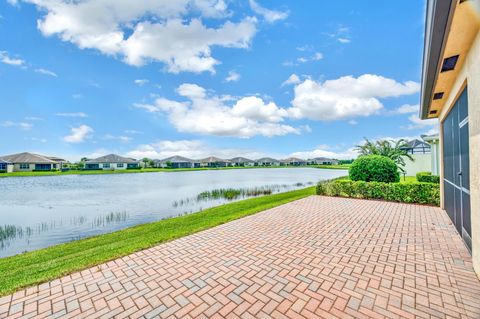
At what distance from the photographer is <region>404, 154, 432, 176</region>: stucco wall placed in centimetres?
2081

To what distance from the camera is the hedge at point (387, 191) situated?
339 inches

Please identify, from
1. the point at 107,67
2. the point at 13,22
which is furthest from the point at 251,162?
the point at 13,22

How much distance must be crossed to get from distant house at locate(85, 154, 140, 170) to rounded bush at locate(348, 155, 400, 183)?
69484 millimetres

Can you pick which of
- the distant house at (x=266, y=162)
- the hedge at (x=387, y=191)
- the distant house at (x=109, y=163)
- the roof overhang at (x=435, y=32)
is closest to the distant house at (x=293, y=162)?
the distant house at (x=266, y=162)

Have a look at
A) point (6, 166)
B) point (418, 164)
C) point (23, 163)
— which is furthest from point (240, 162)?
point (418, 164)

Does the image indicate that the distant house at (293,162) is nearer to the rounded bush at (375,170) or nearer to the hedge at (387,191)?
the rounded bush at (375,170)

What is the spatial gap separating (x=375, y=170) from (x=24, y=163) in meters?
66.5

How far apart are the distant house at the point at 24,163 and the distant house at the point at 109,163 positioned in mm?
9428

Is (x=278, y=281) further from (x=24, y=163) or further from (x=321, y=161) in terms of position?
(x=321, y=161)

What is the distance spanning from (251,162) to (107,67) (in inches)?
3674

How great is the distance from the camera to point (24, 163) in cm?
4825

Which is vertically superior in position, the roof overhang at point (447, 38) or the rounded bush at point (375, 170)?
the roof overhang at point (447, 38)

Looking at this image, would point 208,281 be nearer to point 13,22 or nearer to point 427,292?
point 427,292

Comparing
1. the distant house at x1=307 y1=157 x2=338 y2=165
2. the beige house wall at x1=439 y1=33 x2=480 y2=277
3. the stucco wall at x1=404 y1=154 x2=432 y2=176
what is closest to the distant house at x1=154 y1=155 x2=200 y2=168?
the stucco wall at x1=404 y1=154 x2=432 y2=176
